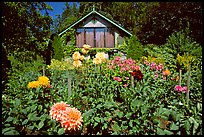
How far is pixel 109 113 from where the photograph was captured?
139 inches

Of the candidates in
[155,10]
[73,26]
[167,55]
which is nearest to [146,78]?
[167,55]

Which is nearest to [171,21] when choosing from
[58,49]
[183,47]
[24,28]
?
[183,47]

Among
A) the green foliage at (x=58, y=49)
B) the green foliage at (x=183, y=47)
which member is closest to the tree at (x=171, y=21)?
the green foliage at (x=183, y=47)

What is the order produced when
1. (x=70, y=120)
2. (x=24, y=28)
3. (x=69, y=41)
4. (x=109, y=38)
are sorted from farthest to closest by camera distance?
(x=109, y=38)
(x=69, y=41)
(x=24, y=28)
(x=70, y=120)

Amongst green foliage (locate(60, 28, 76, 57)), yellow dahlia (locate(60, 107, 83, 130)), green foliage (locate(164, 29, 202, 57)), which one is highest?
green foliage (locate(60, 28, 76, 57))

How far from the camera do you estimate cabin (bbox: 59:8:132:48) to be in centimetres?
2033

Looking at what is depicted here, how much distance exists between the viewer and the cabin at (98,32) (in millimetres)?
20328

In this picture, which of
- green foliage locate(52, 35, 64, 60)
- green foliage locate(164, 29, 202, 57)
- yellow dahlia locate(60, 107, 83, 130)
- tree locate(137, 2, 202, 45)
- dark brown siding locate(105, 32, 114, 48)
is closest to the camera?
yellow dahlia locate(60, 107, 83, 130)

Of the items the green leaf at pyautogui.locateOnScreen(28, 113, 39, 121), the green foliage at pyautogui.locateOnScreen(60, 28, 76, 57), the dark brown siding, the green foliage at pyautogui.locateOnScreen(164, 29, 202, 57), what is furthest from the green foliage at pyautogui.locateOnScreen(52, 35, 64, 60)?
the green leaf at pyautogui.locateOnScreen(28, 113, 39, 121)

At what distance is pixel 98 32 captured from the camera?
67.6ft

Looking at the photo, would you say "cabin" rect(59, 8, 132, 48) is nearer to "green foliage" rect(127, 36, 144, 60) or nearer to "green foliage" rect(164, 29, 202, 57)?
"green foliage" rect(127, 36, 144, 60)

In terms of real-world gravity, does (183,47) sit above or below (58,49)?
below

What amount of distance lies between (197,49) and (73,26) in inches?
402

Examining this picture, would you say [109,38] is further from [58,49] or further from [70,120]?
[70,120]
